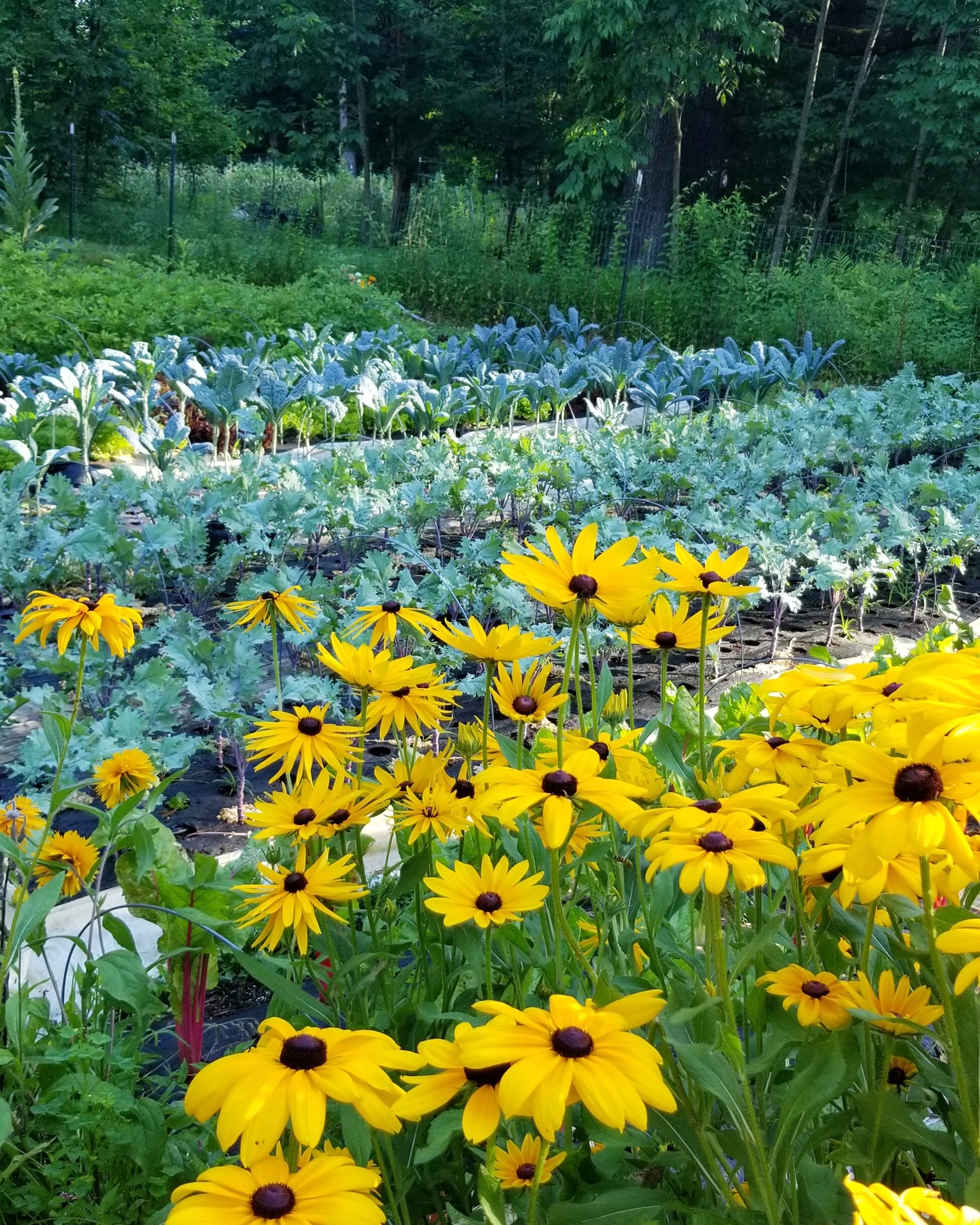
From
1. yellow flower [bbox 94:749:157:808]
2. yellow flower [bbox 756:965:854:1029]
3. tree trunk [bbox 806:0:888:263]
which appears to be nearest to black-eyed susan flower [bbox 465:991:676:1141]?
yellow flower [bbox 756:965:854:1029]

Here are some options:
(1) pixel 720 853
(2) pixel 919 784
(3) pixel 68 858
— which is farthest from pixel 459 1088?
(3) pixel 68 858

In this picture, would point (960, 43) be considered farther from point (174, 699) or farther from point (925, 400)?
point (174, 699)

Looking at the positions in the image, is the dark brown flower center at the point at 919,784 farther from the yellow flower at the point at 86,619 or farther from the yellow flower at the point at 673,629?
the yellow flower at the point at 86,619

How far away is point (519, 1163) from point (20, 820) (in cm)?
84

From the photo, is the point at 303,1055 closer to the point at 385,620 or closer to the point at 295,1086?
the point at 295,1086

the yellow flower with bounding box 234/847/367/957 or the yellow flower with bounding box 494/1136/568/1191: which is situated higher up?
the yellow flower with bounding box 234/847/367/957

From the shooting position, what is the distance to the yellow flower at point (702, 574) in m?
1.05

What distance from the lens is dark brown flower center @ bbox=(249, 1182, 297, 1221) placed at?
60cm

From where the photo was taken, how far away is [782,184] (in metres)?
22.4

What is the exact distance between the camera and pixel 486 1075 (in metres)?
0.71

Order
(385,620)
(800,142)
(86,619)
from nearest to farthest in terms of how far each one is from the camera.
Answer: (86,619) → (385,620) → (800,142)

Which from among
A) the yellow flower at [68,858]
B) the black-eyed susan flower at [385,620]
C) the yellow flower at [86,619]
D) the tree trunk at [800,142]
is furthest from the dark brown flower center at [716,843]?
the tree trunk at [800,142]

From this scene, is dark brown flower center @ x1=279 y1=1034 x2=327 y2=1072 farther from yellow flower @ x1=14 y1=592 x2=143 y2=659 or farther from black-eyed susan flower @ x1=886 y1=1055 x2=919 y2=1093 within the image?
yellow flower @ x1=14 y1=592 x2=143 y2=659

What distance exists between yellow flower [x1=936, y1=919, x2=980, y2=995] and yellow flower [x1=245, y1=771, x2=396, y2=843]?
0.56 meters
